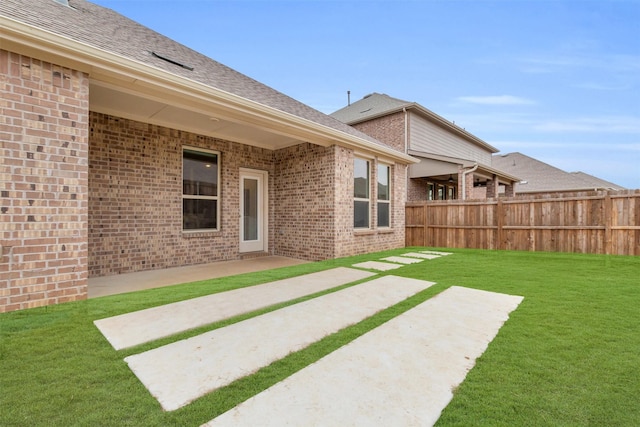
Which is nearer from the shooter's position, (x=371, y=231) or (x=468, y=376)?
(x=468, y=376)

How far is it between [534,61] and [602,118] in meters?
12.6

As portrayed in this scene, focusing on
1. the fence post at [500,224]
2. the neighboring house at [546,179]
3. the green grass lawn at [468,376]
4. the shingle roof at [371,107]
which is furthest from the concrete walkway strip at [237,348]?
the neighboring house at [546,179]

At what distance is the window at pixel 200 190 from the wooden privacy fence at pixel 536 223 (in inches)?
258

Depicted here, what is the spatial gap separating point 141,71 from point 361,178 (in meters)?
Result: 5.57

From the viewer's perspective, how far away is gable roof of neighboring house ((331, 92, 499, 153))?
1310cm

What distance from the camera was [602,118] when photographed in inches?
754

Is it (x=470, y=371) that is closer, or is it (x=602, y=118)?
(x=470, y=371)

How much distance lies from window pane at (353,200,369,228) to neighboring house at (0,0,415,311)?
0.05 m

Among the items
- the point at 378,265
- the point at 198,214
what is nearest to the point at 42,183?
the point at 198,214

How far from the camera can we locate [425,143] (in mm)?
13789

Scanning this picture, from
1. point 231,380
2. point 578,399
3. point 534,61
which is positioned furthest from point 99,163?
point 534,61

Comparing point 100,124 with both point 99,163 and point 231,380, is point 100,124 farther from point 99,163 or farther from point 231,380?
point 231,380

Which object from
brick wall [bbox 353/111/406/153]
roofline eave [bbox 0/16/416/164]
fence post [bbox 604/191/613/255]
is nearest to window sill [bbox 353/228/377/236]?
roofline eave [bbox 0/16/416/164]

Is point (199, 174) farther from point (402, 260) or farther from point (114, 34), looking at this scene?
point (402, 260)
